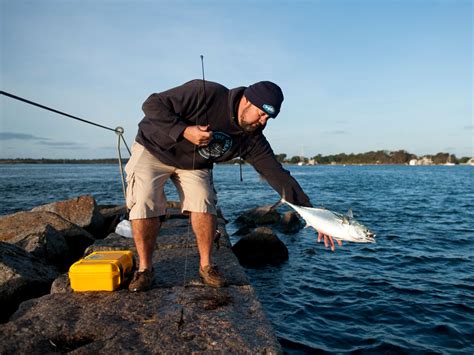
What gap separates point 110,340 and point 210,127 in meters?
2.35

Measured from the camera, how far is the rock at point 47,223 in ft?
24.9

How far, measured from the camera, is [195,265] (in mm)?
4934

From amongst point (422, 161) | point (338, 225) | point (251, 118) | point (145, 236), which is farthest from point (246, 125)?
point (422, 161)

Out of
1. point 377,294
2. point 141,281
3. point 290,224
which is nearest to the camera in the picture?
point 141,281

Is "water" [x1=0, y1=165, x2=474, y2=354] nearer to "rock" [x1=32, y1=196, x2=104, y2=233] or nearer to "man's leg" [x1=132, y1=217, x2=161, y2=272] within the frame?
"man's leg" [x1=132, y1=217, x2=161, y2=272]

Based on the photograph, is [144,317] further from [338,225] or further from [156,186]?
[338,225]

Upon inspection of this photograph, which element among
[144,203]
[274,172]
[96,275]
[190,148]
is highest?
[190,148]

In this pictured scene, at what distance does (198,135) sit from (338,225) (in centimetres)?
187

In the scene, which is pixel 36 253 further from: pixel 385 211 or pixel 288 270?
pixel 385 211

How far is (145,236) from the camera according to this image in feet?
13.4

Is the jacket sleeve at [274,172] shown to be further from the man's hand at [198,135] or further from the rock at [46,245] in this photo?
the rock at [46,245]

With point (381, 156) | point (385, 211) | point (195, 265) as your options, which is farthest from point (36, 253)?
point (381, 156)

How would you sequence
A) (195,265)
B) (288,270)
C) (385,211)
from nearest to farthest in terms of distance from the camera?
(195,265) < (288,270) < (385,211)

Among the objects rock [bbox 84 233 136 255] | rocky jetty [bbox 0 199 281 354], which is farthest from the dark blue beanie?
rock [bbox 84 233 136 255]
